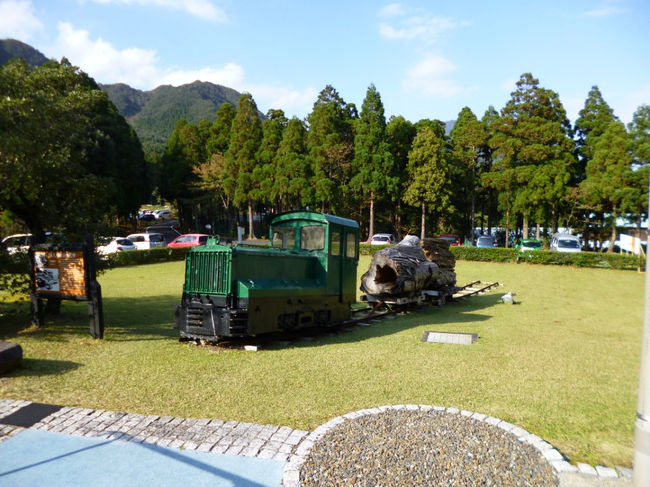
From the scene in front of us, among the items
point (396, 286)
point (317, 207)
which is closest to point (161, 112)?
point (317, 207)

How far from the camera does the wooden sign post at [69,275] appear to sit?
902cm

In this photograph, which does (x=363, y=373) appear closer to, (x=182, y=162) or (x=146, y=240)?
(x=146, y=240)

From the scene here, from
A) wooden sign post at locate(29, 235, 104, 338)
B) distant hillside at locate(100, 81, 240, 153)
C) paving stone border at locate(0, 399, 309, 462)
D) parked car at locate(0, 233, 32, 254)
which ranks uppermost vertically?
distant hillside at locate(100, 81, 240, 153)

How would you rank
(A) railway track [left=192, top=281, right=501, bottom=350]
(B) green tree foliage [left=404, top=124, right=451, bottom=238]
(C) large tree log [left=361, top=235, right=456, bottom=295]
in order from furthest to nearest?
1. (B) green tree foliage [left=404, top=124, right=451, bottom=238]
2. (C) large tree log [left=361, top=235, right=456, bottom=295]
3. (A) railway track [left=192, top=281, right=501, bottom=350]

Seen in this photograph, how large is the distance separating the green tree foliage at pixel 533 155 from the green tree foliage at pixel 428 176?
4217mm

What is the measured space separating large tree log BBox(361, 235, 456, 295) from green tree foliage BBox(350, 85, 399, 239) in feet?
65.9

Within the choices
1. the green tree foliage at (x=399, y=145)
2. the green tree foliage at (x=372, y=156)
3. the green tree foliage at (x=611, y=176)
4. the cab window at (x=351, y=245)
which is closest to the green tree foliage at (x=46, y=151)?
the cab window at (x=351, y=245)

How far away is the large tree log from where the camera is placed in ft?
42.9

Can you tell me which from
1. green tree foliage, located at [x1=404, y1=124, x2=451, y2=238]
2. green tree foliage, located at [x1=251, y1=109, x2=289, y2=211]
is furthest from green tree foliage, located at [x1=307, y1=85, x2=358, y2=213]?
green tree foliage, located at [x1=404, y1=124, x2=451, y2=238]

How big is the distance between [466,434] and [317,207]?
33.6 meters

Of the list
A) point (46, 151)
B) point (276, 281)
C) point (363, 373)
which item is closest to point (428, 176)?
point (276, 281)

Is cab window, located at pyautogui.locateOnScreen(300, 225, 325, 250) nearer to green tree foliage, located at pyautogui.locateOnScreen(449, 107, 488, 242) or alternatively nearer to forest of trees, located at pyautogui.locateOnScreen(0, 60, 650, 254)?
forest of trees, located at pyautogui.locateOnScreen(0, 60, 650, 254)

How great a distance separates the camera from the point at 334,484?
3.88 metres

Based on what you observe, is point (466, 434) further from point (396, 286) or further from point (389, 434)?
point (396, 286)
